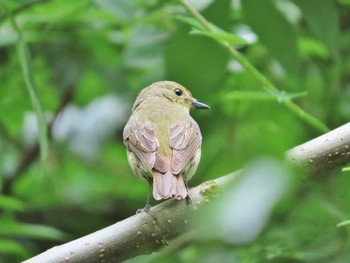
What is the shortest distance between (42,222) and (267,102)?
133 centimetres

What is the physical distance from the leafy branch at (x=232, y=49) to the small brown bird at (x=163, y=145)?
1.29 feet

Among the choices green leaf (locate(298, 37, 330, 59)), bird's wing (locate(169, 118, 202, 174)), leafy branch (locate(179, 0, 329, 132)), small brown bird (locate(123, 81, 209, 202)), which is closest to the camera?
leafy branch (locate(179, 0, 329, 132))

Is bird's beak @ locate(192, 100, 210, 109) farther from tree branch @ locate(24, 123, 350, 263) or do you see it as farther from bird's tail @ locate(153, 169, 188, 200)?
tree branch @ locate(24, 123, 350, 263)

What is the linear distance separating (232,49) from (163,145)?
17.9 inches

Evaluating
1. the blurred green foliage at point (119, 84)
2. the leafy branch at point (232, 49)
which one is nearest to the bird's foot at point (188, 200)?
the blurred green foliage at point (119, 84)

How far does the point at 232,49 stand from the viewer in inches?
104

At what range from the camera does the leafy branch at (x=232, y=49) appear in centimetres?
236

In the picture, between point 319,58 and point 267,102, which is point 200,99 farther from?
point 319,58

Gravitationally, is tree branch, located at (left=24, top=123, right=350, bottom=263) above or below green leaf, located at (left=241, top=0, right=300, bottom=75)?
below

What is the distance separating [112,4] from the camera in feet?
10.3

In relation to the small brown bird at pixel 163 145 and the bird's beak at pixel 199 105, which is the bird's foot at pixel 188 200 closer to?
the small brown bird at pixel 163 145

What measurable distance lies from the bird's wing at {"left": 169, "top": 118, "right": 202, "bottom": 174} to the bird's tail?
5 centimetres

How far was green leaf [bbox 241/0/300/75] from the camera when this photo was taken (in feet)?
9.02

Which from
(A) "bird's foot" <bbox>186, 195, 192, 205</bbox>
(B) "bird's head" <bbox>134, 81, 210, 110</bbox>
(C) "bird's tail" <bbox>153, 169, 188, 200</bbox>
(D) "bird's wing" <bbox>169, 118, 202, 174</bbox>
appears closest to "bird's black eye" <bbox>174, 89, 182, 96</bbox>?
(B) "bird's head" <bbox>134, 81, 210, 110</bbox>
